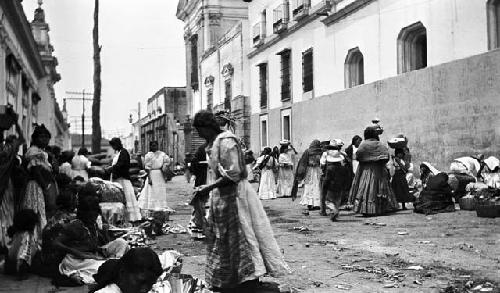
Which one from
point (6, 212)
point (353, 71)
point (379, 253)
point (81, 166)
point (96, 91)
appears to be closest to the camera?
point (6, 212)

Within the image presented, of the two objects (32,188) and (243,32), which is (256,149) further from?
(32,188)

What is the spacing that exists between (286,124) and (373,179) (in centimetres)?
1433

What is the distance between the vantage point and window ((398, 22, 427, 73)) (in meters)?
17.0

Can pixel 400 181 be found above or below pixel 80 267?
above

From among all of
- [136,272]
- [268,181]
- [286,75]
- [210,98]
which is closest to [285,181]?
[268,181]

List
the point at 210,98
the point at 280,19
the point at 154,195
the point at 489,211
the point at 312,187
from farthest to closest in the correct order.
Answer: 1. the point at 210,98
2. the point at 280,19
3. the point at 312,187
4. the point at 154,195
5. the point at 489,211

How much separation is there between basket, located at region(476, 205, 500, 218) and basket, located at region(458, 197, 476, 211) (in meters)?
1.08

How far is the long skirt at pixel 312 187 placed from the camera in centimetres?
1297

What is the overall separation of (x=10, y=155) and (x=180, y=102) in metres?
44.8

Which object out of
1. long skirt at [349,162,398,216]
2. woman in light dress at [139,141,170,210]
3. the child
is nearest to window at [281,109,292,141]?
long skirt at [349,162,398,216]

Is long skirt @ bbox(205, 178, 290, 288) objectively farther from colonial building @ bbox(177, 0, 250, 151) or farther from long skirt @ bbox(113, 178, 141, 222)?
colonial building @ bbox(177, 0, 250, 151)

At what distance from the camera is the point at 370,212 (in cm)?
1155

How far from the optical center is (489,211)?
10.4 meters

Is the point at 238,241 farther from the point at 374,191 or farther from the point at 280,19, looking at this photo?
the point at 280,19
